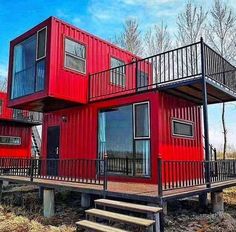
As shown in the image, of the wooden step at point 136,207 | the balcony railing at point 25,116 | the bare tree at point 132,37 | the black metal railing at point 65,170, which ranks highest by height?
the bare tree at point 132,37

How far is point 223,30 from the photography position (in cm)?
2016

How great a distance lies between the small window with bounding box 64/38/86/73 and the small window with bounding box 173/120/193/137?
172 inches

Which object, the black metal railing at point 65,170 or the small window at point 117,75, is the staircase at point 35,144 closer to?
the black metal railing at point 65,170

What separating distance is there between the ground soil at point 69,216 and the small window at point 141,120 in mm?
2607

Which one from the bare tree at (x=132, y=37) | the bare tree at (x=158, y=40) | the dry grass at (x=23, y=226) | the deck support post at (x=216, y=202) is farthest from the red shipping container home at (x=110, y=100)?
the bare tree at (x=132, y=37)

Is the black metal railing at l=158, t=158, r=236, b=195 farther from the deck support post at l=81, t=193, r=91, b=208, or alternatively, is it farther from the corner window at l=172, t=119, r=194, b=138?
the deck support post at l=81, t=193, r=91, b=208

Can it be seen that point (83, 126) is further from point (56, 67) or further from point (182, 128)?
point (182, 128)

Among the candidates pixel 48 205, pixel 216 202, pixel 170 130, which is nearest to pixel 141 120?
pixel 170 130

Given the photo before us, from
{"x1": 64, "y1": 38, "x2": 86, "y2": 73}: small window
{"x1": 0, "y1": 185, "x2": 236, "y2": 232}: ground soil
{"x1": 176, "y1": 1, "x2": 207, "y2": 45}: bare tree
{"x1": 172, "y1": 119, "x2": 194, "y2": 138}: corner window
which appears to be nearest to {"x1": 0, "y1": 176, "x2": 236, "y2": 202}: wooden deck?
{"x1": 0, "y1": 185, "x2": 236, "y2": 232}: ground soil

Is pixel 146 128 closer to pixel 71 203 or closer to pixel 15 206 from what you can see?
pixel 71 203

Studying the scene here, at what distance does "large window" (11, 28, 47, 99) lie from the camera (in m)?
11.0

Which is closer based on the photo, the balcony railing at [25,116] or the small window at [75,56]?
the small window at [75,56]

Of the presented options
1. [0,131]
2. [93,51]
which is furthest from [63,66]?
[0,131]

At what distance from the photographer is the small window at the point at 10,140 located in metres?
19.2
